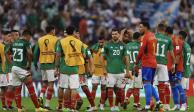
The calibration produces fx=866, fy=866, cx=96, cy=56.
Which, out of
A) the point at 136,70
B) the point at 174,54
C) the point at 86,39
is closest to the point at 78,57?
the point at 136,70

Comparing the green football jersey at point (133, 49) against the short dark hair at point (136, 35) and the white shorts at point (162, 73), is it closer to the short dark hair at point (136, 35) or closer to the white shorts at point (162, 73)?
the short dark hair at point (136, 35)

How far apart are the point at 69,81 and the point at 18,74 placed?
1.68 metres

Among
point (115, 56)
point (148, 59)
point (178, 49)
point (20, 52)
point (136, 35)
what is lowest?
point (148, 59)

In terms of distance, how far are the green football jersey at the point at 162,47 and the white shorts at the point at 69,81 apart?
273 centimetres

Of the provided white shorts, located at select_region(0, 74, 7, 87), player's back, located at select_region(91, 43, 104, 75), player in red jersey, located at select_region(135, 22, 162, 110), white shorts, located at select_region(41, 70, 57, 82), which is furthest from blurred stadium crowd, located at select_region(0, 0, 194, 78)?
player in red jersey, located at select_region(135, 22, 162, 110)

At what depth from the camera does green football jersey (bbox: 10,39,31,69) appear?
86.3 feet

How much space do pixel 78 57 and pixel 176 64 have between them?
153 inches

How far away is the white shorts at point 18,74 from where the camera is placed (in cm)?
2638

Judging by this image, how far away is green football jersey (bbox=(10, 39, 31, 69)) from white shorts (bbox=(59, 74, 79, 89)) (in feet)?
4.25

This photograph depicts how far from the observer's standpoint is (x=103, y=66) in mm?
29000

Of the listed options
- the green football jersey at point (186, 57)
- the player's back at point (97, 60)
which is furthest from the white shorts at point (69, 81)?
the green football jersey at point (186, 57)

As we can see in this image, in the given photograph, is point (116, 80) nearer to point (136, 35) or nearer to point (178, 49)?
point (136, 35)

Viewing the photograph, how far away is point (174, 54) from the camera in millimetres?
28078

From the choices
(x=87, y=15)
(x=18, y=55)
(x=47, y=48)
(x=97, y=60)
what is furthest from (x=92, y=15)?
(x=18, y=55)
